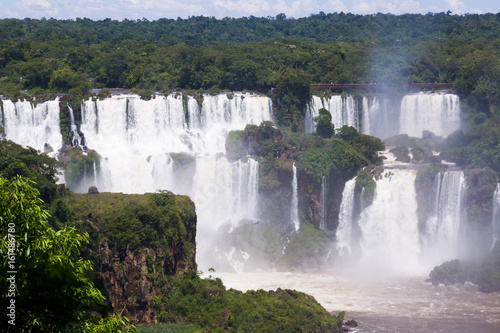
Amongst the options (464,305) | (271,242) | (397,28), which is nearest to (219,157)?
(271,242)

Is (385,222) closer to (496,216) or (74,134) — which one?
(496,216)

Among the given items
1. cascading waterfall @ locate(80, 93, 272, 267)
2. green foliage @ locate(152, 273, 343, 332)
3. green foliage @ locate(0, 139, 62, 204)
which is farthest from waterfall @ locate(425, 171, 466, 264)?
green foliage @ locate(0, 139, 62, 204)

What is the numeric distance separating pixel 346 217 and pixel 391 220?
260 cm

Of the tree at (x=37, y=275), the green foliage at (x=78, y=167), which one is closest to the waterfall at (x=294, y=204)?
the green foliage at (x=78, y=167)

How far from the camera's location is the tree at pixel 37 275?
27.2 feet

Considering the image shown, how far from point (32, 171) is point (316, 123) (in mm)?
27020

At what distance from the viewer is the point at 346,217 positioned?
1575 inches

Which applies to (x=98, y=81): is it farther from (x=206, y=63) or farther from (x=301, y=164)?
(x=301, y=164)

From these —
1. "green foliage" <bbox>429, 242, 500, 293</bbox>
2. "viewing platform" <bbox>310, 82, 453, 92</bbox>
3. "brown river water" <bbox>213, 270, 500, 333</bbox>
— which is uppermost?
"viewing platform" <bbox>310, 82, 453, 92</bbox>

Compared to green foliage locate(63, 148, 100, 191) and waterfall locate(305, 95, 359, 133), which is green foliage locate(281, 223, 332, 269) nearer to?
waterfall locate(305, 95, 359, 133)

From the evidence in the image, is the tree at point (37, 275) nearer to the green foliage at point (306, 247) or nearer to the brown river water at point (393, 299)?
the brown river water at point (393, 299)

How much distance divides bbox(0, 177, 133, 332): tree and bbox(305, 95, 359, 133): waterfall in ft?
136

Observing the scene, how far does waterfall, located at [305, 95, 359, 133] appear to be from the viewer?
5025 cm

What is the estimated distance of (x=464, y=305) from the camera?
30438 millimetres
